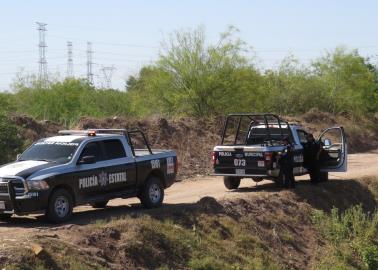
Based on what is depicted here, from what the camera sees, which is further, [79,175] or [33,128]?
[33,128]

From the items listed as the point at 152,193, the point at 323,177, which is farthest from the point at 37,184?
the point at 323,177

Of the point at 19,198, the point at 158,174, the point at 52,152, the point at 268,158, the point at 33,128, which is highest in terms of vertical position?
the point at 33,128

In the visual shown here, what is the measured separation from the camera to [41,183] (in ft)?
46.2

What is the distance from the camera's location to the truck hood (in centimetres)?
1418

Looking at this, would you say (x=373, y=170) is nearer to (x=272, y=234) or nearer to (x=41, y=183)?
(x=272, y=234)

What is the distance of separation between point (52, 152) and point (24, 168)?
120 centimetres

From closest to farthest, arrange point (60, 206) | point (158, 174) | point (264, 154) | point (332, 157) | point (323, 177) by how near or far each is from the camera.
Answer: point (60, 206), point (158, 174), point (264, 154), point (332, 157), point (323, 177)

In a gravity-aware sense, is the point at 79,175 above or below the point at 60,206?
above

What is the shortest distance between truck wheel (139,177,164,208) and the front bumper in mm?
3294

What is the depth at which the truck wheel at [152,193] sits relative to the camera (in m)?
16.9

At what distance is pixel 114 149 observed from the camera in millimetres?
16391

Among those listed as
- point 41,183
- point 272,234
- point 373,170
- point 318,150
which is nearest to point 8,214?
point 41,183

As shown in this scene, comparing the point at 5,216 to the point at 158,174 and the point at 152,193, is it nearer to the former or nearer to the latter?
the point at 152,193

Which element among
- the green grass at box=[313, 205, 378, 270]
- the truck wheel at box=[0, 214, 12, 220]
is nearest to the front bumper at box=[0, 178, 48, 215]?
the truck wheel at box=[0, 214, 12, 220]
